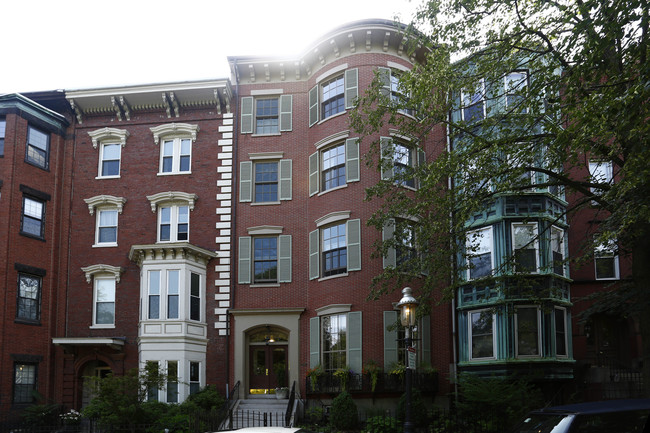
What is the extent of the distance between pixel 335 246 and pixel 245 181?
4944mm

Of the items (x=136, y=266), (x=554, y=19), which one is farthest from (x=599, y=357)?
(x=136, y=266)

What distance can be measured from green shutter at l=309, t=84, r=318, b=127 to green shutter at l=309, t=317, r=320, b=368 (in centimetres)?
796

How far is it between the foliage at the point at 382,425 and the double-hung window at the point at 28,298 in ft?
47.9

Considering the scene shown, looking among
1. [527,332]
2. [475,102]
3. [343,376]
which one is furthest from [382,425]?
[475,102]

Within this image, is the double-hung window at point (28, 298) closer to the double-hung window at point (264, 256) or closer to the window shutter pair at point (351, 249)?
the double-hung window at point (264, 256)

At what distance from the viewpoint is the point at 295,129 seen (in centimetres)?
2738

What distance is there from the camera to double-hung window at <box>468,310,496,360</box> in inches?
891

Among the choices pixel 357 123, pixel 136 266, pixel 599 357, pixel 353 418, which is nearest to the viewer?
pixel 357 123

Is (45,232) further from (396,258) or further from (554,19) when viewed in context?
(554,19)

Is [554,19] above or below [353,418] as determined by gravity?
above

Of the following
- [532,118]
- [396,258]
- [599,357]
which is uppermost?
[532,118]

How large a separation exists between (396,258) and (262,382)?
23.9ft

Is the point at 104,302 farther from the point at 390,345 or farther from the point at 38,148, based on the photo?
the point at 390,345

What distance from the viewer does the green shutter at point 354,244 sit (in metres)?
23.9
